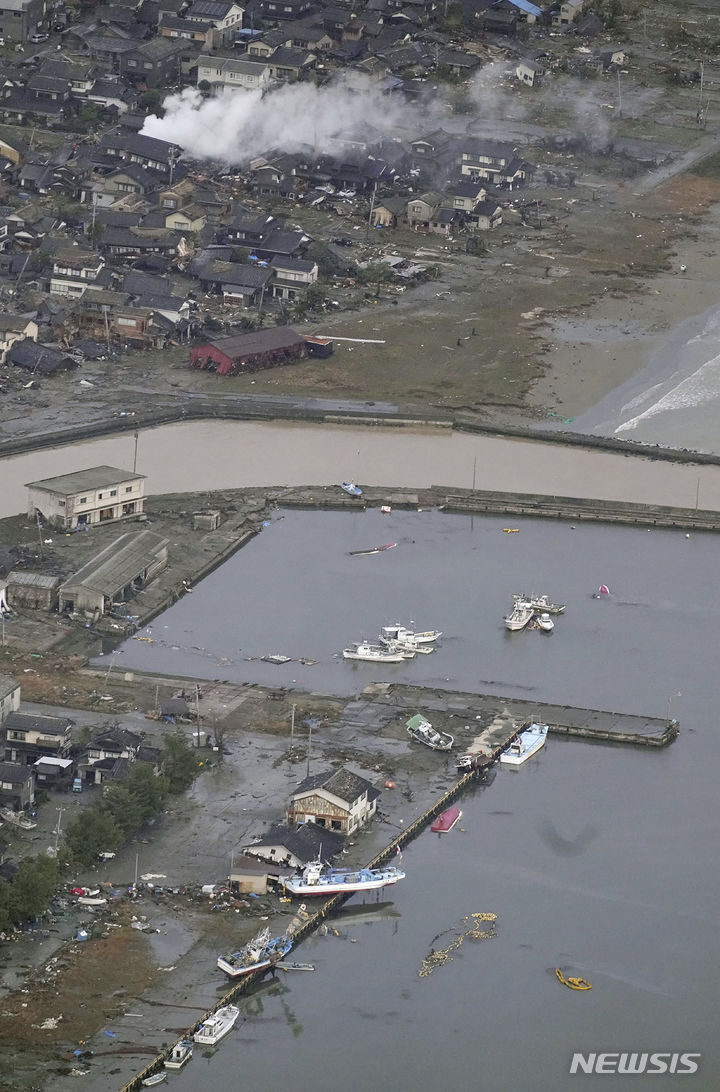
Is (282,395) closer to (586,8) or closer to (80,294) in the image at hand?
(80,294)

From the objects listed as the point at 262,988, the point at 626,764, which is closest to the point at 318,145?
the point at 626,764

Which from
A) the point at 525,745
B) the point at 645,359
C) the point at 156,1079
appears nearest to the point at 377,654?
the point at 525,745

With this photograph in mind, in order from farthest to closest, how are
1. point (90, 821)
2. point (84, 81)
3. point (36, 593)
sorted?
→ point (84, 81), point (36, 593), point (90, 821)

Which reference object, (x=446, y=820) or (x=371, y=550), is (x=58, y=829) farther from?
(x=371, y=550)

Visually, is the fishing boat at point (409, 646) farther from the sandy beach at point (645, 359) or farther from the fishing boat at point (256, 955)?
the sandy beach at point (645, 359)

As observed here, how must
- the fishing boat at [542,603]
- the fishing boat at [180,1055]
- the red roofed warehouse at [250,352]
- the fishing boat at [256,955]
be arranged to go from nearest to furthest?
1. the fishing boat at [180,1055]
2. the fishing boat at [256,955]
3. the fishing boat at [542,603]
4. the red roofed warehouse at [250,352]

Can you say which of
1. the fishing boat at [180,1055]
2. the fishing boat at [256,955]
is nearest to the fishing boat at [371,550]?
the fishing boat at [256,955]

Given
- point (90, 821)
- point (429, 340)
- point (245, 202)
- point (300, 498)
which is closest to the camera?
point (90, 821)
